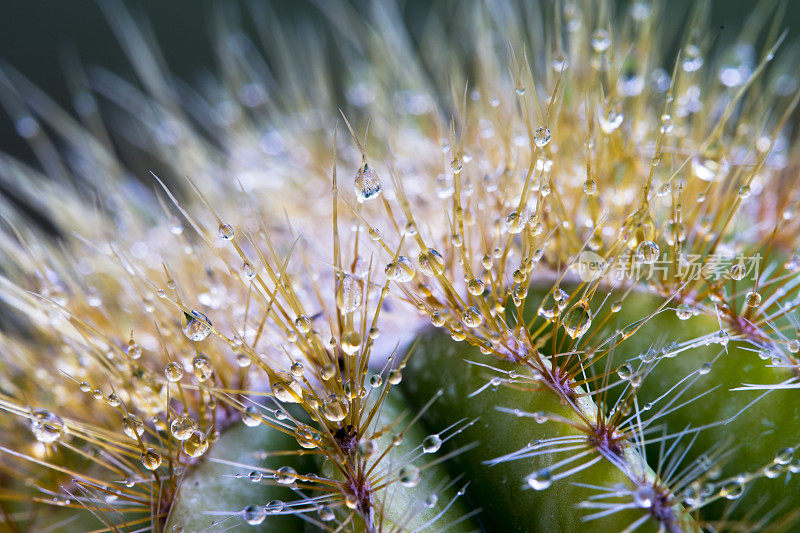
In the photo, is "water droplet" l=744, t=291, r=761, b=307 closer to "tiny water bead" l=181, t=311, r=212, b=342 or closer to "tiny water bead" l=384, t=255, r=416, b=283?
"tiny water bead" l=384, t=255, r=416, b=283

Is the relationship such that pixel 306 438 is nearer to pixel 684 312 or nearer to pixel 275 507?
pixel 275 507

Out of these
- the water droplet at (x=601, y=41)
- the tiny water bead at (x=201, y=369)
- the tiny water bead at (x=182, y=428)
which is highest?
the water droplet at (x=601, y=41)

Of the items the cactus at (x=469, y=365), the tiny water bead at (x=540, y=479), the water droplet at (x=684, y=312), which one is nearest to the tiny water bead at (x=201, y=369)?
the cactus at (x=469, y=365)

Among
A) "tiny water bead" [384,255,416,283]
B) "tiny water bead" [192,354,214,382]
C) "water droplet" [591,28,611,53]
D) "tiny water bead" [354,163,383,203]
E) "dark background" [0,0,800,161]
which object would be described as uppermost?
"dark background" [0,0,800,161]

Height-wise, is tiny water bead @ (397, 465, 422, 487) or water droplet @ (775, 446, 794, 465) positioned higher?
tiny water bead @ (397, 465, 422, 487)

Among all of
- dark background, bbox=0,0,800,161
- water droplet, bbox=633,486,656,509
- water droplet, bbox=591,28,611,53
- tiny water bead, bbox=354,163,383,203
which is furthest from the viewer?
dark background, bbox=0,0,800,161

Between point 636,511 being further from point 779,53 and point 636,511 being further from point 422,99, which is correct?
point 779,53


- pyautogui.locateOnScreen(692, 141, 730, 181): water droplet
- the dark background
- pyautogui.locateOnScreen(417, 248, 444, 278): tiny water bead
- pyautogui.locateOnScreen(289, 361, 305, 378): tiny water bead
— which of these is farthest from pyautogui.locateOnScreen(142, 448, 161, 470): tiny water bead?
the dark background

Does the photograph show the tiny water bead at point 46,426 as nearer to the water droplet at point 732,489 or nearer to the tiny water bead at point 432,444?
the tiny water bead at point 432,444
